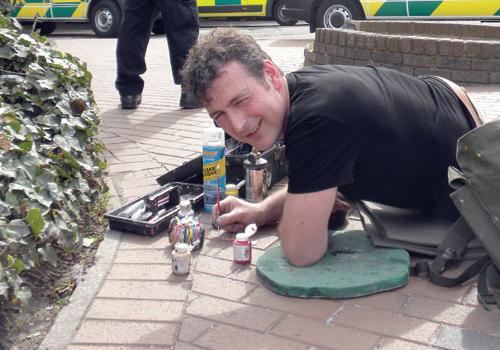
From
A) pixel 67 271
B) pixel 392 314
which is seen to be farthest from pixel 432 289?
pixel 67 271

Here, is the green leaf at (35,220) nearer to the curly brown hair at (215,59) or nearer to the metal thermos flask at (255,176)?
the curly brown hair at (215,59)

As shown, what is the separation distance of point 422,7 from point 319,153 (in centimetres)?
926

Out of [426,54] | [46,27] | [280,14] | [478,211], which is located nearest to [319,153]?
[478,211]

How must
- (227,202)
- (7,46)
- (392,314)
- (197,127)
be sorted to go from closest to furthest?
(392,314)
(227,202)
(7,46)
(197,127)

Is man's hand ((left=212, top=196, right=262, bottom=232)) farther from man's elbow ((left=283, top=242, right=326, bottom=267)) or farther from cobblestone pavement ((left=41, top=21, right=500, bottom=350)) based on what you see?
man's elbow ((left=283, top=242, right=326, bottom=267))

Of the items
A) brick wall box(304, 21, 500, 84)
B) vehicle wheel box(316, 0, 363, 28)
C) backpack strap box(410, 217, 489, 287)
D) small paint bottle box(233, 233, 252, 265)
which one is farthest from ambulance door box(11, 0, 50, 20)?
backpack strap box(410, 217, 489, 287)

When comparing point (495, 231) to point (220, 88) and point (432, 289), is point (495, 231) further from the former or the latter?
point (220, 88)

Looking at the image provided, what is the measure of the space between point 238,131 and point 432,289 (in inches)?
37.1

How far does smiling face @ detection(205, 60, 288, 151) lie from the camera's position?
2863mm

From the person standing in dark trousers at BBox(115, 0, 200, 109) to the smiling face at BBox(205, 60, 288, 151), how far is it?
3033 millimetres

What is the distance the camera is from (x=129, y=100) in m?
6.30

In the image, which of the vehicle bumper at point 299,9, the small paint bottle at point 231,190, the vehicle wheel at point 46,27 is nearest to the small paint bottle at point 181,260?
the small paint bottle at point 231,190

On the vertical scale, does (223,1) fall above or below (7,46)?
below

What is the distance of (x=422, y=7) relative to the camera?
454 inches
